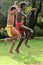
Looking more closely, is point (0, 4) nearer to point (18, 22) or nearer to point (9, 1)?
point (9, 1)

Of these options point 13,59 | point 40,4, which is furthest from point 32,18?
point 13,59

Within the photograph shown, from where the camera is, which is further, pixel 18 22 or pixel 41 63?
pixel 18 22

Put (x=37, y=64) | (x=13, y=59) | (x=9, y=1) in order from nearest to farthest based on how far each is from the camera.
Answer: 1. (x=37, y=64)
2. (x=13, y=59)
3. (x=9, y=1)

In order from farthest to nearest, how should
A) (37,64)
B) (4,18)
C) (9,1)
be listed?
(4,18), (9,1), (37,64)

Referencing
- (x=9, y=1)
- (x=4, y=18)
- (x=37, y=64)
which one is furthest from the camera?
(x=4, y=18)

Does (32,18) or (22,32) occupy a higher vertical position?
(22,32)

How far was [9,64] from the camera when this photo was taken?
844 centimetres

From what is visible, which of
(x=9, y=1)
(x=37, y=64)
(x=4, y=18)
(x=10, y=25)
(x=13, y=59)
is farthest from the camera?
(x=4, y=18)

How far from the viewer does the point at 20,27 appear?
431 inches

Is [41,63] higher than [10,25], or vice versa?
[10,25]

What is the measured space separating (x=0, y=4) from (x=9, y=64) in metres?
15.5

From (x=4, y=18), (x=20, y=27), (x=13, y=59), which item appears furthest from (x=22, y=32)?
(x=4, y=18)

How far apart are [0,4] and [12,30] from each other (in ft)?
42.7

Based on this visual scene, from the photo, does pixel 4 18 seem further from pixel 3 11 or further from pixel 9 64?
pixel 9 64
